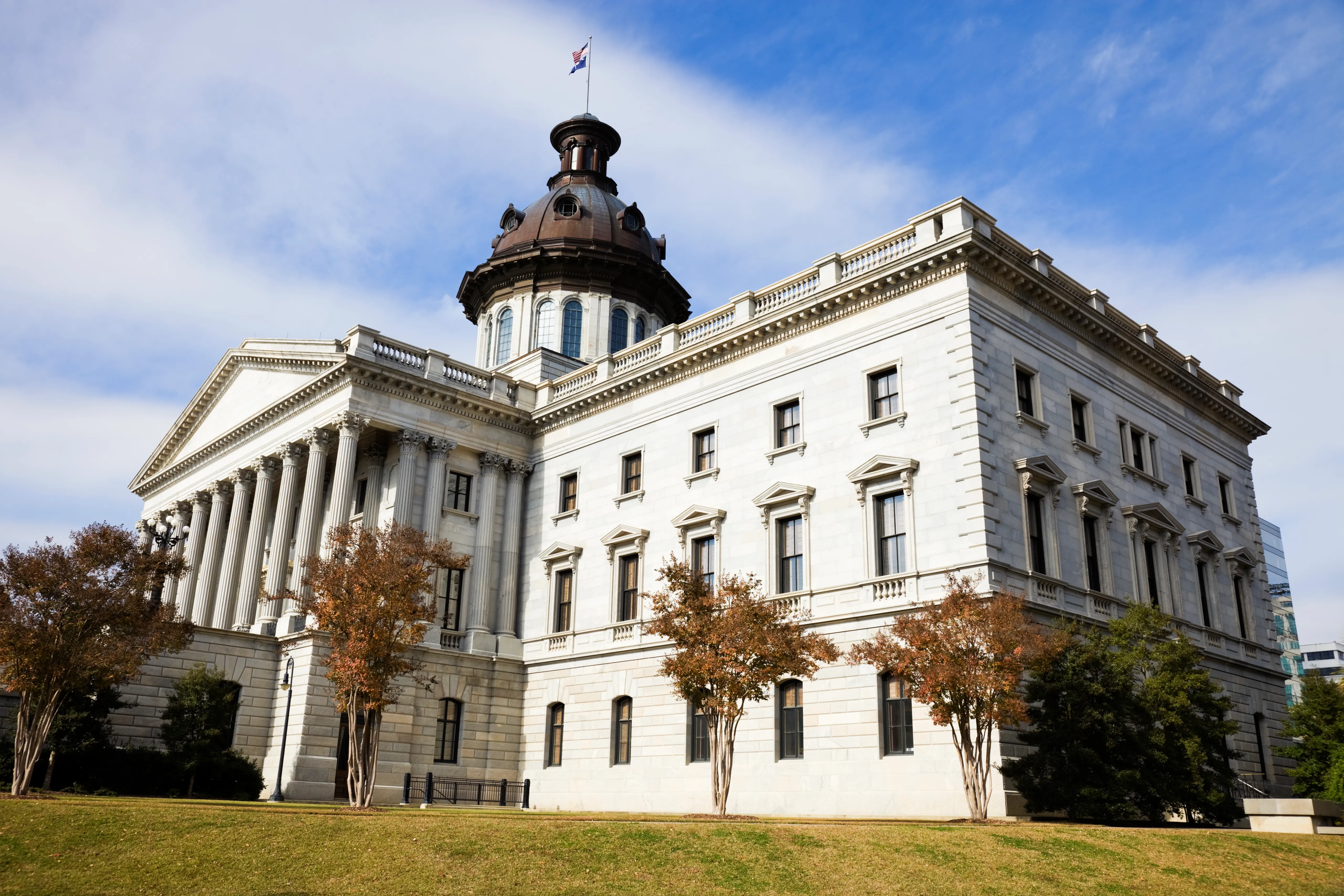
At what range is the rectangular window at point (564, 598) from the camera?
40.2m

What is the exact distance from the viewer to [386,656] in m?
27.2

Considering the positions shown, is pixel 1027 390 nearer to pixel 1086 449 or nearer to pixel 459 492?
pixel 1086 449

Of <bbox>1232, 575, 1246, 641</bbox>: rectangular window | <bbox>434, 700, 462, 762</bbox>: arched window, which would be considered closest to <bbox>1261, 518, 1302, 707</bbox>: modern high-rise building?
<bbox>1232, 575, 1246, 641</bbox>: rectangular window

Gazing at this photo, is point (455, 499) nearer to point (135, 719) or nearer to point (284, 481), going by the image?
point (284, 481)

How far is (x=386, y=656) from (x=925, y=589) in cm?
1412

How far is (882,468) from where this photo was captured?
99.0ft

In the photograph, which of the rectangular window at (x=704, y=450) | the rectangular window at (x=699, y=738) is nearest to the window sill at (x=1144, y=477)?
the rectangular window at (x=704, y=450)

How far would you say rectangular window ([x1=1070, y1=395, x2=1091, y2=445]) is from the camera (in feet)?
108

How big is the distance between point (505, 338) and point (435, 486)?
624 inches

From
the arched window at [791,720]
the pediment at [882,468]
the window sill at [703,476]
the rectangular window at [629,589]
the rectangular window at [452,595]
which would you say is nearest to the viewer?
the pediment at [882,468]

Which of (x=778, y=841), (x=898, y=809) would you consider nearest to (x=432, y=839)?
(x=778, y=841)

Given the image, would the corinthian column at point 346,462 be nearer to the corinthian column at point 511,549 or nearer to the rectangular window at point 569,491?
the corinthian column at point 511,549

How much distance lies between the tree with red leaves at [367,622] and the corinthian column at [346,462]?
9.56 m

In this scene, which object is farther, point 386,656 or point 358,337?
point 358,337
